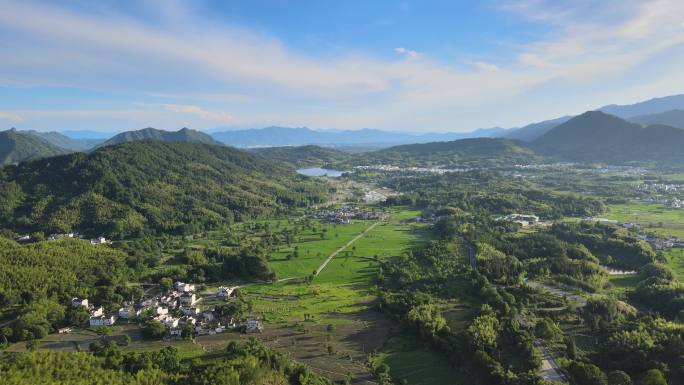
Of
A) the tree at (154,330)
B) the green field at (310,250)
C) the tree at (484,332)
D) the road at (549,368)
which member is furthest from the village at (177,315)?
the road at (549,368)

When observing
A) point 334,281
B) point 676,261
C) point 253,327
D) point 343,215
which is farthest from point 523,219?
point 253,327

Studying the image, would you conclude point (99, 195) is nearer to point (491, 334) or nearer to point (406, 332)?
point (406, 332)

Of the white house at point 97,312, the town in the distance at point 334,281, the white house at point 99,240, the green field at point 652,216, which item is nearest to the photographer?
the town in the distance at point 334,281

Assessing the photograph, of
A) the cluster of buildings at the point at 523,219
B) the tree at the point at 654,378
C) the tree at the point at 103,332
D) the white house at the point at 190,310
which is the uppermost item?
the cluster of buildings at the point at 523,219

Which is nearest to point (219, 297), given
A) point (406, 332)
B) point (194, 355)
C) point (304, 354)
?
point (194, 355)

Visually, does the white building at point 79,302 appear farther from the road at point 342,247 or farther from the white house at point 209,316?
the road at point 342,247

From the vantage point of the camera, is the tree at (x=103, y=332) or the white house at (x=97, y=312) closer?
the tree at (x=103, y=332)

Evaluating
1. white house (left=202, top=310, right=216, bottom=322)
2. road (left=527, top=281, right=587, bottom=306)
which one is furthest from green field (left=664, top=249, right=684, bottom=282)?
white house (left=202, top=310, right=216, bottom=322)

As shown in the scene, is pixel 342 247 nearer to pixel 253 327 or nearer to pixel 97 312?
pixel 253 327
